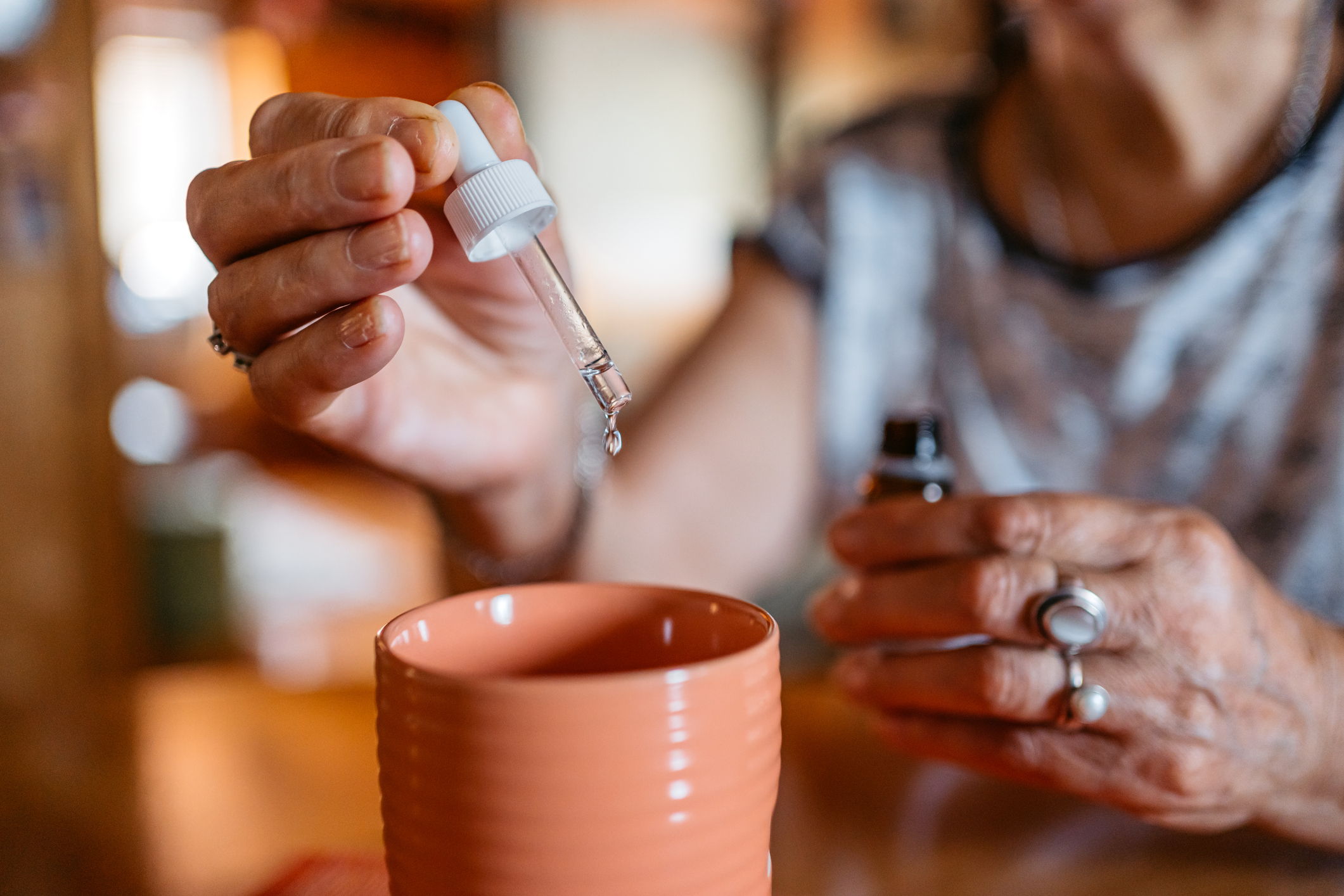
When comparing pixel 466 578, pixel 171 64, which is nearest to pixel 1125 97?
pixel 466 578

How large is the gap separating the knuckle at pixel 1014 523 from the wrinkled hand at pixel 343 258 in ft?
0.94

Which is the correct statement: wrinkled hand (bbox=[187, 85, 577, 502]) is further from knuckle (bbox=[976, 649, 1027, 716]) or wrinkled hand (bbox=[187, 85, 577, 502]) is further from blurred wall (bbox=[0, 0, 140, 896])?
blurred wall (bbox=[0, 0, 140, 896])

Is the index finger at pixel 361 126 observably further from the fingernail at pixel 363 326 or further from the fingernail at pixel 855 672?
the fingernail at pixel 855 672

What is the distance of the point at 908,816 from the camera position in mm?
571

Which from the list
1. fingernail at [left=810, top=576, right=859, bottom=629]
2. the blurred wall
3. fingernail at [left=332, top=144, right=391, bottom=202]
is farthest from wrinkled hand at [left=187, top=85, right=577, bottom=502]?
the blurred wall

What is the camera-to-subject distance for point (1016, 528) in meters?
0.50

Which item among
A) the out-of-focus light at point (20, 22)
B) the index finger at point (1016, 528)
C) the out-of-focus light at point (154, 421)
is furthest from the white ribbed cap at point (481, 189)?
the out-of-focus light at point (154, 421)

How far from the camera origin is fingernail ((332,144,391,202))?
38cm

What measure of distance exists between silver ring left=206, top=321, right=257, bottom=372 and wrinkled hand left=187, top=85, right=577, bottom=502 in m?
0.01

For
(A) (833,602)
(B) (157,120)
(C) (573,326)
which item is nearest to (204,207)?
(C) (573,326)

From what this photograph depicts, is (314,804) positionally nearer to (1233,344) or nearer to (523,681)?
(523,681)

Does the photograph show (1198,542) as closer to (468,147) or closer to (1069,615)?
(1069,615)

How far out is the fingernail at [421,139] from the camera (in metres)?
0.38

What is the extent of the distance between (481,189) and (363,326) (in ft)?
0.25
